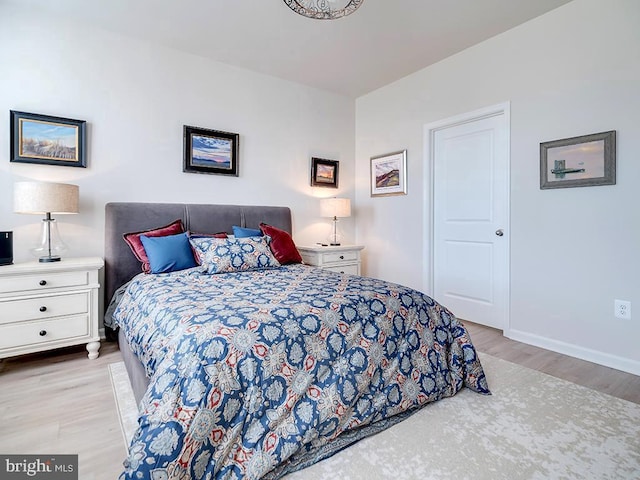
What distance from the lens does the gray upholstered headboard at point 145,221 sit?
2.84 meters

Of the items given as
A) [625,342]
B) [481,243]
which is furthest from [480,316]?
[625,342]

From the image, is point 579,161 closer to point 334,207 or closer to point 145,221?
point 334,207

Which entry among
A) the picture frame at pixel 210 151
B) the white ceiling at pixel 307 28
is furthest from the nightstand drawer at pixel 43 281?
the white ceiling at pixel 307 28

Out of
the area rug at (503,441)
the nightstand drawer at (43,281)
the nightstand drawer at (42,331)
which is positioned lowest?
the area rug at (503,441)

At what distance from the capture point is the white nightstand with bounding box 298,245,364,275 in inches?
148

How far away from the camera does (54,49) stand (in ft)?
8.88

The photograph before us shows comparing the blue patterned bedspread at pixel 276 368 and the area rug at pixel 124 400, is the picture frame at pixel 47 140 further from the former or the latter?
the area rug at pixel 124 400

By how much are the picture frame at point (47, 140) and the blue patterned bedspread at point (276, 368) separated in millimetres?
1506

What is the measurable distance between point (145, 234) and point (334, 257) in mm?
1923

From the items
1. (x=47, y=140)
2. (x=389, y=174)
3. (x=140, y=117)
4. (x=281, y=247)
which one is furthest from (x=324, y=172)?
(x=47, y=140)

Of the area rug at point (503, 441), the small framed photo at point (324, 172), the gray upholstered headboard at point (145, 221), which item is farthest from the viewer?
the small framed photo at point (324, 172)

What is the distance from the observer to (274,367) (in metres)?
1.36

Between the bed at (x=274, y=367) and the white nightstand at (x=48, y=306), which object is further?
the white nightstand at (x=48, y=306)

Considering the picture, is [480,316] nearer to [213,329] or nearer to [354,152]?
[354,152]
